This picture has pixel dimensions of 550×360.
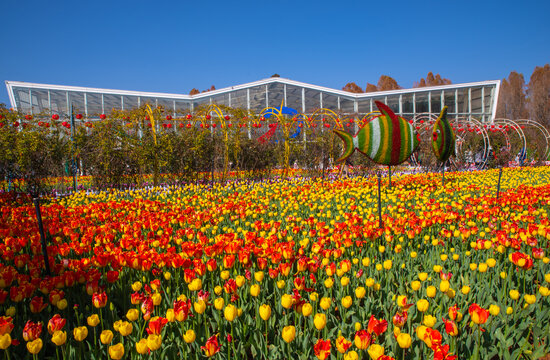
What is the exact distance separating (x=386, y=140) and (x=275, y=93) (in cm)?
1920

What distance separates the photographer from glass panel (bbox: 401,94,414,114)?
23828 mm

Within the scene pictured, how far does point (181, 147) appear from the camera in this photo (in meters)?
8.18

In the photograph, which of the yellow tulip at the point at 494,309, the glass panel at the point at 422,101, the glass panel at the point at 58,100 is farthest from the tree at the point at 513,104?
the yellow tulip at the point at 494,309

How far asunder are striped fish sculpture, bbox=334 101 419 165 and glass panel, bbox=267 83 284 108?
18556mm

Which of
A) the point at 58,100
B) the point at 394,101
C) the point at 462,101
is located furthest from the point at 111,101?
the point at 462,101

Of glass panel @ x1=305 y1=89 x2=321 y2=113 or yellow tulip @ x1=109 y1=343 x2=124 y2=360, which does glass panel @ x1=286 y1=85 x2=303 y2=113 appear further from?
yellow tulip @ x1=109 y1=343 x2=124 y2=360

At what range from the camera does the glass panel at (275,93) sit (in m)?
21.2

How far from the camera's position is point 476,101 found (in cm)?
2406

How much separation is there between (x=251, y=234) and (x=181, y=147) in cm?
627

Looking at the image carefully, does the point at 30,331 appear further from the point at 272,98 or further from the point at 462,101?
the point at 462,101

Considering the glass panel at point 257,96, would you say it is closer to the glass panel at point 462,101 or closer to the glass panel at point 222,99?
the glass panel at point 222,99

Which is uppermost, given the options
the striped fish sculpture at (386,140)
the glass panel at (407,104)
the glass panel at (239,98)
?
the glass panel at (239,98)

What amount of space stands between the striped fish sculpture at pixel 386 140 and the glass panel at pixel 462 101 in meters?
24.1

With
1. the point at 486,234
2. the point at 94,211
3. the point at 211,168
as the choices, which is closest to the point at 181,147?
the point at 211,168
